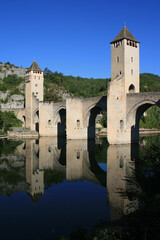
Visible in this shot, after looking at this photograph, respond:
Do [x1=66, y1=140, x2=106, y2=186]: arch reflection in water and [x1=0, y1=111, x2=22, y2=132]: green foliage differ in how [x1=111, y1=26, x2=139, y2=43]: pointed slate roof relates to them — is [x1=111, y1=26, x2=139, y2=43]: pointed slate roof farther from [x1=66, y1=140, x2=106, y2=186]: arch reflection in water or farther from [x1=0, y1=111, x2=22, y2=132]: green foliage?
[x1=0, y1=111, x2=22, y2=132]: green foliage

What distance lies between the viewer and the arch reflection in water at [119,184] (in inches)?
327

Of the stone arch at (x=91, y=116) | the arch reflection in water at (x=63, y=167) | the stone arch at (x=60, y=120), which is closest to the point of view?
the arch reflection in water at (x=63, y=167)

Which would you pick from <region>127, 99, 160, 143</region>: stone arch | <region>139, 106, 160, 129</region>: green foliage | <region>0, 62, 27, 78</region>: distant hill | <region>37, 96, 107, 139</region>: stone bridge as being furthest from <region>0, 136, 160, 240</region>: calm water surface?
<region>0, 62, 27, 78</region>: distant hill

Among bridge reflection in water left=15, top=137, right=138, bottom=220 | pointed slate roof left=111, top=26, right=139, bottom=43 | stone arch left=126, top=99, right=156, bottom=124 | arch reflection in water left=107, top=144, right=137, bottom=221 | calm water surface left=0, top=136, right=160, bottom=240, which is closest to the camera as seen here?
calm water surface left=0, top=136, right=160, bottom=240

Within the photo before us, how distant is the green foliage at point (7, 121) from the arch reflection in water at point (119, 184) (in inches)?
1030

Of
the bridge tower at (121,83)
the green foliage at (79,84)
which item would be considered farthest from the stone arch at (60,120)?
the green foliage at (79,84)

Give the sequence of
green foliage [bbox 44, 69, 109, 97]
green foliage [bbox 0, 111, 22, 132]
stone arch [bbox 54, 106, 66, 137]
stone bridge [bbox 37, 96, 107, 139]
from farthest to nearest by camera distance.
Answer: green foliage [bbox 44, 69, 109, 97] → green foliage [bbox 0, 111, 22, 132] → stone arch [bbox 54, 106, 66, 137] → stone bridge [bbox 37, 96, 107, 139]

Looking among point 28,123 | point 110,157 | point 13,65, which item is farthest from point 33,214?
point 13,65

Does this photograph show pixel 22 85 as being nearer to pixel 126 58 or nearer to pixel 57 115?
pixel 57 115

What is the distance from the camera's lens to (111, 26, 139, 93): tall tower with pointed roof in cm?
2625

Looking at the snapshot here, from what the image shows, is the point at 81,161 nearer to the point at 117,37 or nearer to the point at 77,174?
the point at 77,174

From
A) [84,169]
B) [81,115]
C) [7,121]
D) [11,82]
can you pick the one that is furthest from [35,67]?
[84,169]

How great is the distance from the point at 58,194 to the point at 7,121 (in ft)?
110

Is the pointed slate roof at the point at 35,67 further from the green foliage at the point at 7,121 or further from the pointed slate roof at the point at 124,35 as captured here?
the pointed slate roof at the point at 124,35
